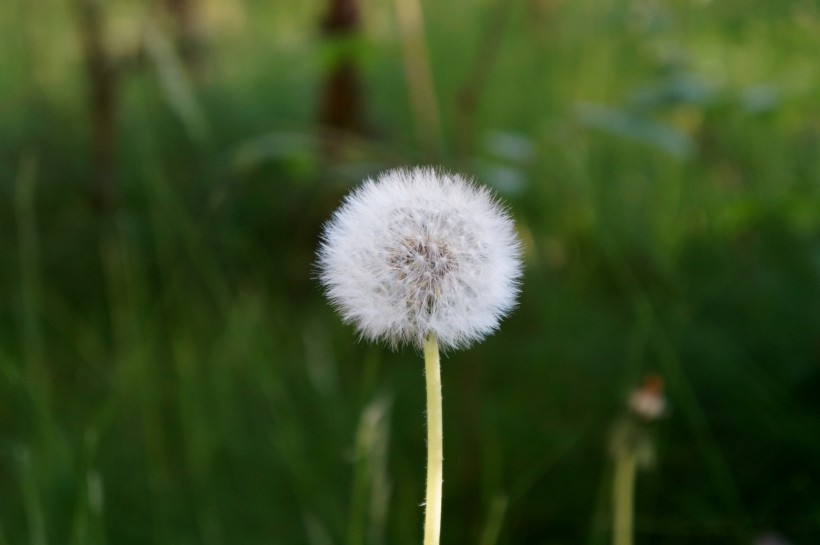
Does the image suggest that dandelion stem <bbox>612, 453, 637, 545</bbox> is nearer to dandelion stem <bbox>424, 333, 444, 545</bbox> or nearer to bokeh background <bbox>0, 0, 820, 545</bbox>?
bokeh background <bbox>0, 0, 820, 545</bbox>

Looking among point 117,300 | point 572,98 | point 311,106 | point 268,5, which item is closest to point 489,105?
point 572,98

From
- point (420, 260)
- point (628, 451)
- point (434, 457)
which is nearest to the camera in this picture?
point (434, 457)

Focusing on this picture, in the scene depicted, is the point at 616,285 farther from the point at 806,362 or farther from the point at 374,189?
the point at 374,189

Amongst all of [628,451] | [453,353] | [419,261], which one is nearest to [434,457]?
[419,261]

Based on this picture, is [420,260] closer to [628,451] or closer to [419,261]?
[419,261]

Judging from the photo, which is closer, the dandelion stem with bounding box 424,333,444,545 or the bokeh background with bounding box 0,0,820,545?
the dandelion stem with bounding box 424,333,444,545

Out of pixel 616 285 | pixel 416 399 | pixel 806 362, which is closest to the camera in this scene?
pixel 806 362

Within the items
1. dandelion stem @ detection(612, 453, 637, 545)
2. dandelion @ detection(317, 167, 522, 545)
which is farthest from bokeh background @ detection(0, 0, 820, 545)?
dandelion @ detection(317, 167, 522, 545)

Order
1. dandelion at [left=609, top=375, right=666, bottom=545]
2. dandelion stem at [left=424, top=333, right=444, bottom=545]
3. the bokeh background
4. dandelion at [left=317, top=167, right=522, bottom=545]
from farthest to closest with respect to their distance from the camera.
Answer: the bokeh background, dandelion at [left=609, top=375, right=666, bottom=545], dandelion at [left=317, top=167, right=522, bottom=545], dandelion stem at [left=424, top=333, right=444, bottom=545]
